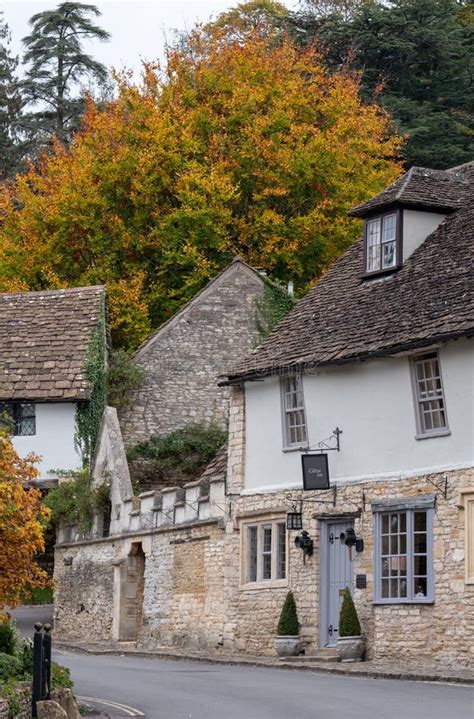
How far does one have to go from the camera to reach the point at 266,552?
29641mm

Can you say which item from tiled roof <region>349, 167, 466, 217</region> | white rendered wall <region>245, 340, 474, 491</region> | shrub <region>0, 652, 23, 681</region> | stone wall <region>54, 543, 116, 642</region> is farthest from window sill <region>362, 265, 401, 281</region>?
shrub <region>0, 652, 23, 681</region>

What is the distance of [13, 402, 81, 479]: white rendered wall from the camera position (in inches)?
1539

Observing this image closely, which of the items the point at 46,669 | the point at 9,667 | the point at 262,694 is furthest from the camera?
the point at 262,694

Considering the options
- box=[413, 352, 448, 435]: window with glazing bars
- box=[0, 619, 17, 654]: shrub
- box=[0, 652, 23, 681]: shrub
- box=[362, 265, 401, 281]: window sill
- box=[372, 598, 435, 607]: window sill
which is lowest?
box=[0, 652, 23, 681]: shrub

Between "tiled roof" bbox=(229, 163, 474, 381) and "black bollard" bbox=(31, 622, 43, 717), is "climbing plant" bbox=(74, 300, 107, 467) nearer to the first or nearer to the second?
"tiled roof" bbox=(229, 163, 474, 381)

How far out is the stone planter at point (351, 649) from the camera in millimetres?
26284

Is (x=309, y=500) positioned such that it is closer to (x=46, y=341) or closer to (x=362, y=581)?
(x=362, y=581)

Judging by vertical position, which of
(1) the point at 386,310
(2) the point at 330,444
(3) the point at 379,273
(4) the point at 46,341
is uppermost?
(4) the point at 46,341

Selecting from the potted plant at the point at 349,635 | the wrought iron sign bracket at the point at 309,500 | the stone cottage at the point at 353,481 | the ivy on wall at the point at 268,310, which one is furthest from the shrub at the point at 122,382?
the potted plant at the point at 349,635

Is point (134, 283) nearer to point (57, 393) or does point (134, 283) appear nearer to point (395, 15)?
point (57, 393)

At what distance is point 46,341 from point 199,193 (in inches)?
332

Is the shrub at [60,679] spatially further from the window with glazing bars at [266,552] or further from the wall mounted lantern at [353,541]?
the window with glazing bars at [266,552]

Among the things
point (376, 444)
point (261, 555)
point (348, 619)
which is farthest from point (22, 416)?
point (348, 619)

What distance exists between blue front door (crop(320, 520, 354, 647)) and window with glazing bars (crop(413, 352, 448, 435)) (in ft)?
8.92
